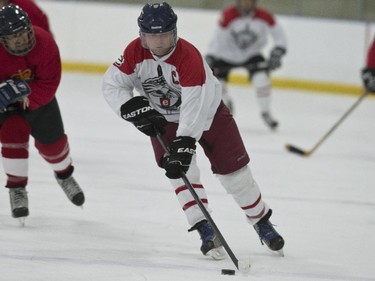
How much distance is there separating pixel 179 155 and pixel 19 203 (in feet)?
3.05

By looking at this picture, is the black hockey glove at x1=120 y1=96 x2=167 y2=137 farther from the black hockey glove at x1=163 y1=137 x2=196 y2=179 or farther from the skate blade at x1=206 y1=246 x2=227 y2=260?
the skate blade at x1=206 y1=246 x2=227 y2=260

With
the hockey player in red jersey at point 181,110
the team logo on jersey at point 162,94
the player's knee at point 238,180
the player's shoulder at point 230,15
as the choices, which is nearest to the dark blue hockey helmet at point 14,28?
the hockey player in red jersey at point 181,110

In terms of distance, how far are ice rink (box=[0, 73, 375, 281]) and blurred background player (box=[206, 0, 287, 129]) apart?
676 millimetres

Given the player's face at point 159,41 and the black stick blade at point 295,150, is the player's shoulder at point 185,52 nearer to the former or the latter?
the player's face at point 159,41

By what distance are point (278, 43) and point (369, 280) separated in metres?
3.95

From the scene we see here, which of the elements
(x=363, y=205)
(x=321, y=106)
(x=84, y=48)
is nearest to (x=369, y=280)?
(x=363, y=205)

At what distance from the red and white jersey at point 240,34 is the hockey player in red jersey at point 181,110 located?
3685 mm

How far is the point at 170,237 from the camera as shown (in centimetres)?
360

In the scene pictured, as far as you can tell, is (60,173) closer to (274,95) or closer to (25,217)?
(25,217)

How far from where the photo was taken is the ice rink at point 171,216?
3.14m

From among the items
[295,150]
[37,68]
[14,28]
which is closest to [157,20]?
[14,28]

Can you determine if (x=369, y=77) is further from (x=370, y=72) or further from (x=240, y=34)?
(x=240, y=34)

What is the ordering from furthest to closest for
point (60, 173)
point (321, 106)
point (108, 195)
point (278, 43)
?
1. point (321, 106)
2. point (278, 43)
3. point (108, 195)
4. point (60, 173)

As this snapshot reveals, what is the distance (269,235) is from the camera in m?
3.36
